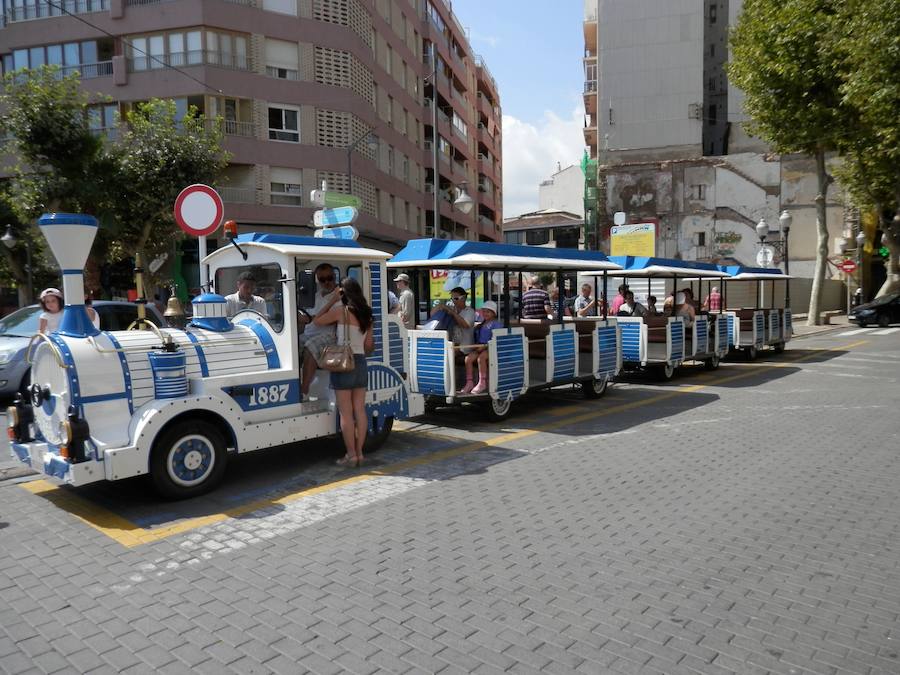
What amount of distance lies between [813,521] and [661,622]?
2134mm

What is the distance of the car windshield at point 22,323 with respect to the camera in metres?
10.1

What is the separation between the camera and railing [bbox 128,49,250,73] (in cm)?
2650

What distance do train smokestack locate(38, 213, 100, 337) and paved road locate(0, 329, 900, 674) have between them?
146 cm

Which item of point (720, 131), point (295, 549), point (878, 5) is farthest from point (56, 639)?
point (720, 131)

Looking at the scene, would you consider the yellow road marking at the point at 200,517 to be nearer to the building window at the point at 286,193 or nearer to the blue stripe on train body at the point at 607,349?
the blue stripe on train body at the point at 607,349

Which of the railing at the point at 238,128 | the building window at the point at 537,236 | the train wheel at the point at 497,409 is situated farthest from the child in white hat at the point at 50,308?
the building window at the point at 537,236

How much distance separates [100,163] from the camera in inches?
706

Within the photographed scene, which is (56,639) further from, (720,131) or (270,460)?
(720,131)

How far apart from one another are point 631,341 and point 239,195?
19.4m

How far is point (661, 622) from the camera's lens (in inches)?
133

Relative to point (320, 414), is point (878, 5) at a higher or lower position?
higher

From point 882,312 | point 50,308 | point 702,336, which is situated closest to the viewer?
point 50,308

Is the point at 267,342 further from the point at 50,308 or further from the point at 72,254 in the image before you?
the point at 50,308

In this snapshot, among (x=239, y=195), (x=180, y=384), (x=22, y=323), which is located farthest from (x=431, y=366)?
(x=239, y=195)
